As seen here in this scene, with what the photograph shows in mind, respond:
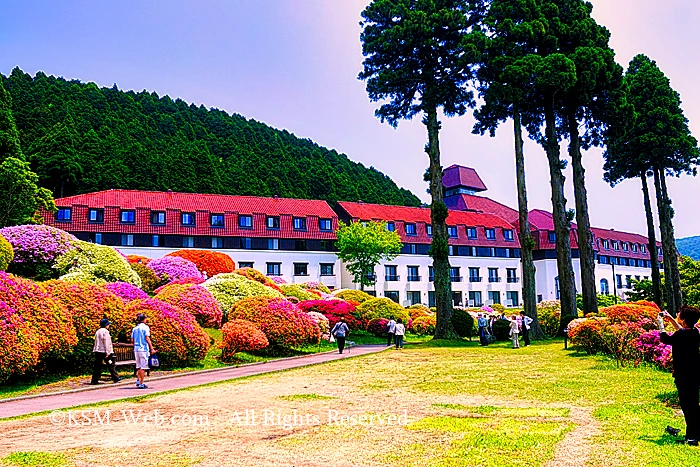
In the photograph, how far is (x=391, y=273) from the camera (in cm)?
6047

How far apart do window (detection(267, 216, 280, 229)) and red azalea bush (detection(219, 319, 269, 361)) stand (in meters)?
36.3

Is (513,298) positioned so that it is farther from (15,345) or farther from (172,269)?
(15,345)

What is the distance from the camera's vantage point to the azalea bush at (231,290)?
2655 centimetres

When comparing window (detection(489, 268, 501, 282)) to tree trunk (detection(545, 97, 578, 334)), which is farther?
window (detection(489, 268, 501, 282))

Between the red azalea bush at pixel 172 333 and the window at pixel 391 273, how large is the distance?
142ft

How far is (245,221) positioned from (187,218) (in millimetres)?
5429

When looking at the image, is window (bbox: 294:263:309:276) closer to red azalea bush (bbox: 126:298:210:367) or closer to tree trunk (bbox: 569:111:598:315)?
tree trunk (bbox: 569:111:598:315)

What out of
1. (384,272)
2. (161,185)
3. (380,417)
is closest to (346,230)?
(384,272)

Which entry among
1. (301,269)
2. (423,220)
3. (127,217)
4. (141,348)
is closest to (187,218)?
(127,217)

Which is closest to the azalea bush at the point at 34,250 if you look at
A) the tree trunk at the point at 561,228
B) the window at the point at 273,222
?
the tree trunk at the point at 561,228

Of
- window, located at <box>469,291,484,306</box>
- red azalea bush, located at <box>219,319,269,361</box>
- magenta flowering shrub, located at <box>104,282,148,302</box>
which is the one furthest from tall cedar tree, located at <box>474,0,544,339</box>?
window, located at <box>469,291,484,306</box>

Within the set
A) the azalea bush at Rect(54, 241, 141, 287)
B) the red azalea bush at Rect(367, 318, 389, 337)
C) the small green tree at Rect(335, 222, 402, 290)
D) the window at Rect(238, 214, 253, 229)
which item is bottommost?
the red azalea bush at Rect(367, 318, 389, 337)

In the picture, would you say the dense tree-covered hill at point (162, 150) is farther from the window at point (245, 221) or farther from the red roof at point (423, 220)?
the window at point (245, 221)

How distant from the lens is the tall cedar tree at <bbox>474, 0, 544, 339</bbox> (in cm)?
2680
